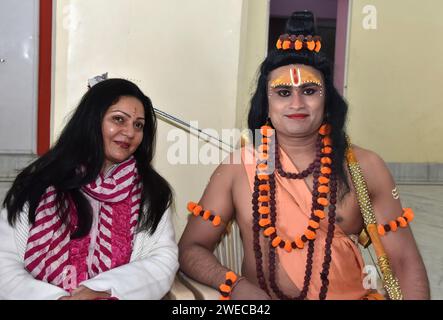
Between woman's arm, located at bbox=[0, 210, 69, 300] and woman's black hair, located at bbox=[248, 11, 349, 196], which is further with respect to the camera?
woman's black hair, located at bbox=[248, 11, 349, 196]

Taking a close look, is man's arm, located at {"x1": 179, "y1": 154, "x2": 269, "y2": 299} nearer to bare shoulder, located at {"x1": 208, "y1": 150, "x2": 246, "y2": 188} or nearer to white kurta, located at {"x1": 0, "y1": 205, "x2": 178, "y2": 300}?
bare shoulder, located at {"x1": 208, "y1": 150, "x2": 246, "y2": 188}

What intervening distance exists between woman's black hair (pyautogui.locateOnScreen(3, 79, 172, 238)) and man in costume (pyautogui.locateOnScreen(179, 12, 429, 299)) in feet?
0.86

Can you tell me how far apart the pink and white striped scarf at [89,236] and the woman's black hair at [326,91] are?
1.73 feet

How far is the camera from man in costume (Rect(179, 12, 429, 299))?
80.9 inches

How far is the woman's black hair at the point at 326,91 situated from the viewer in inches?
83.9

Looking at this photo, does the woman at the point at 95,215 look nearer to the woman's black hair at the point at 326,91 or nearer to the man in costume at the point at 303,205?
the man in costume at the point at 303,205

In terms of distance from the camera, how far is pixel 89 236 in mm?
2004

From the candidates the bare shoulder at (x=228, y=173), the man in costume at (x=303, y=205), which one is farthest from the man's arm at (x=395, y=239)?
the bare shoulder at (x=228, y=173)

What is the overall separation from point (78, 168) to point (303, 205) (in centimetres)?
80

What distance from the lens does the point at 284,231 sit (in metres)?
2.11

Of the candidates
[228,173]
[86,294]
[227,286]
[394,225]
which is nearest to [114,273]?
[86,294]

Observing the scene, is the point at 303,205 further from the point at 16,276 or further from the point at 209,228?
the point at 16,276

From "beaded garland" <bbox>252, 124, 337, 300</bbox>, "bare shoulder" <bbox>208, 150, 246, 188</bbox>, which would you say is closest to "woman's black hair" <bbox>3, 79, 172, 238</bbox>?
"bare shoulder" <bbox>208, 150, 246, 188</bbox>
